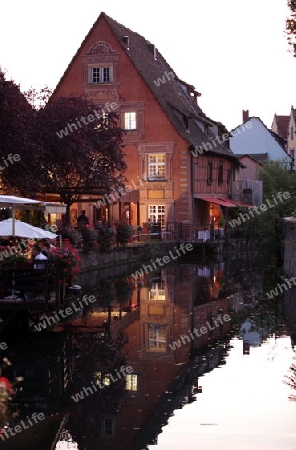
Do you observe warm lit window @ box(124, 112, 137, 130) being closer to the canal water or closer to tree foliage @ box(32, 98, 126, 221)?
tree foliage @ box(32, 98, 126, 221)

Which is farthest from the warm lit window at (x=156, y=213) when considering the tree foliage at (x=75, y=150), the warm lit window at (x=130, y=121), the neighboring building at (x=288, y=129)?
the neighboring building at (x=288, y=129)

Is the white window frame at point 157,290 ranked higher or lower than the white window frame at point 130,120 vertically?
lower

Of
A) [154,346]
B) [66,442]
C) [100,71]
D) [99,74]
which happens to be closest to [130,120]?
[99,74]

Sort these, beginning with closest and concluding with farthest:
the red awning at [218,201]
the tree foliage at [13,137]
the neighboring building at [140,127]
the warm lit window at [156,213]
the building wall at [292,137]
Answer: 1. the tree foliage at [13,137]
2. the neighboring building at [140,127]
3. the warm lit window at [156,213]
4. the red awning at [218,201]
5. the building wall at [292,137]

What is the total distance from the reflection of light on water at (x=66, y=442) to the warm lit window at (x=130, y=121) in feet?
143

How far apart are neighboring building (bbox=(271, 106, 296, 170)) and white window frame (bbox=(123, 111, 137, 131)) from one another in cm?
2840

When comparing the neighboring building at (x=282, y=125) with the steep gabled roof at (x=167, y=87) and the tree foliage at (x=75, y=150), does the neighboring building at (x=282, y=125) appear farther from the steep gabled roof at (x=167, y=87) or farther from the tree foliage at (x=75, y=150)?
the tree foliage at (x=75, y=150)

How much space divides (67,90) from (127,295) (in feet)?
95.3

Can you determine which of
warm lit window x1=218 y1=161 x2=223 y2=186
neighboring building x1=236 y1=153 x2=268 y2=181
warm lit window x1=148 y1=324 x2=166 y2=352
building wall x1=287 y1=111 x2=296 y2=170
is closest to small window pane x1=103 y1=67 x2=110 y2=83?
warm lit window x1=218 y1=161 x2=223 y2=186

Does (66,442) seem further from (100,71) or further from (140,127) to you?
(100,71)

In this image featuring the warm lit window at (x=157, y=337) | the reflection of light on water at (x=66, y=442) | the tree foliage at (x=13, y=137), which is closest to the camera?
the reflection of light on water at (x=66, y=442)

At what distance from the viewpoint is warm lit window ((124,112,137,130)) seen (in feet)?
175

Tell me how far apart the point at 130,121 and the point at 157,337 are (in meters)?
36.3

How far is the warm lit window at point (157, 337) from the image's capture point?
17.2m
